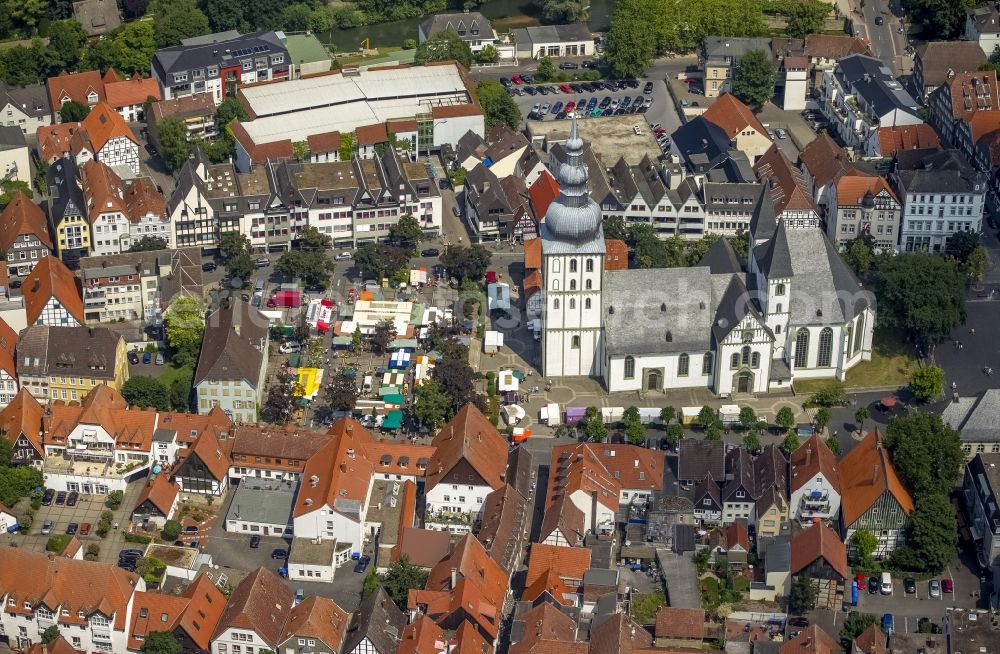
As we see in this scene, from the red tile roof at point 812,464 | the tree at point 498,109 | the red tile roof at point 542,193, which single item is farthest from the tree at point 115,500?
the tree at point 498,109

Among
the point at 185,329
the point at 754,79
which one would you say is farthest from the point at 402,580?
the point at 754,79

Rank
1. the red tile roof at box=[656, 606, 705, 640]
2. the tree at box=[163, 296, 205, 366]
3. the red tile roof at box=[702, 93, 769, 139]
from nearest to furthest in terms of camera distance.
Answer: the red tile roof at box=[656, 606, 705, 640]
the tree at box=[163, 296, 205, 366]
the red tile roof at box=[702, 93, 769, 139]

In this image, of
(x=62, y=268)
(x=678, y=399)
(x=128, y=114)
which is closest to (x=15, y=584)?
(x=62, y=268)

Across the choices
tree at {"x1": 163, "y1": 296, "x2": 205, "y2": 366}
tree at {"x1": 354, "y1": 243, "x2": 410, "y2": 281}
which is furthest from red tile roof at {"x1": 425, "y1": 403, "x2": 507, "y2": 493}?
tree at {"x1": 354, "y1": 243, "x2": 410, "y2": 281}

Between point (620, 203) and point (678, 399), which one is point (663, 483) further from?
point (620, 203)

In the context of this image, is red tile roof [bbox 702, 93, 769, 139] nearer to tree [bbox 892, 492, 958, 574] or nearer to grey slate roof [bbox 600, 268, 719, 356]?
grey slate roof [bbox 600, 268, 719, 356]

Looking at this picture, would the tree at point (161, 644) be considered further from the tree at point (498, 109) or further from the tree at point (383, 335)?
the tree at point (498, 109)

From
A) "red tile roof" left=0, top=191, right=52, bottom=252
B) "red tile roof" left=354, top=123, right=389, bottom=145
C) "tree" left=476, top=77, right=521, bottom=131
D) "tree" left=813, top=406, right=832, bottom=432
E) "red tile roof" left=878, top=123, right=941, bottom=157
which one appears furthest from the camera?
"tree" left=476, top=77, right=521, bottom=131
